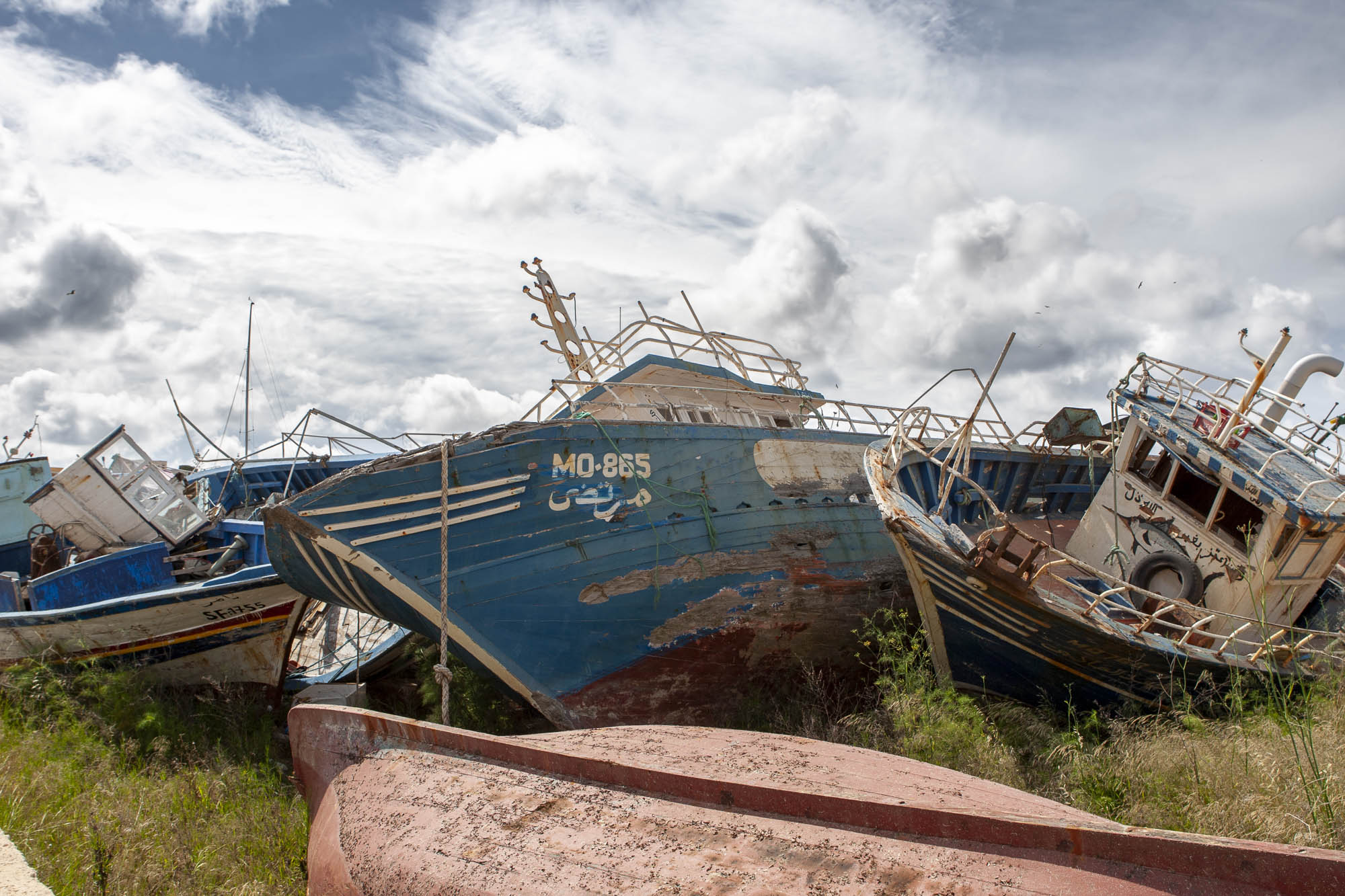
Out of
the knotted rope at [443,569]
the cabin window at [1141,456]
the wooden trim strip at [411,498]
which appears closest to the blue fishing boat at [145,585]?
the wooden trim strip at [411,498]

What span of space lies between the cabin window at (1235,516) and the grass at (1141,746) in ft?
6.42

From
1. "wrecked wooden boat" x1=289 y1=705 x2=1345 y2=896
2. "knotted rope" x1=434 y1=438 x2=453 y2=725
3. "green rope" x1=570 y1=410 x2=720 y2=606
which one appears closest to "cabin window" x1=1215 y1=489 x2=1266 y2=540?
"green rope" x1=570 y1=410 x2=720 y2=606

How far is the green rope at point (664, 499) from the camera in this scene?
845 centimetres

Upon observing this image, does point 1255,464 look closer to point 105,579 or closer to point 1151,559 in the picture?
point 1151,559

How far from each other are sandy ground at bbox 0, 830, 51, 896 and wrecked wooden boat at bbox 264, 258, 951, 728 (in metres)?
2.79

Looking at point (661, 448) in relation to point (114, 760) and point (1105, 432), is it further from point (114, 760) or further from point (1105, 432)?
point (1105, 432)

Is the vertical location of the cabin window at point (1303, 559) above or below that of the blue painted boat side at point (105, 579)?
above

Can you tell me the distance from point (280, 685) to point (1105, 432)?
12.4m

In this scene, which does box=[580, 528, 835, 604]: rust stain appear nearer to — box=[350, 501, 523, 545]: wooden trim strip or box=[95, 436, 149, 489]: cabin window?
box=[350, 501, 523, 545]: wooden trim strip

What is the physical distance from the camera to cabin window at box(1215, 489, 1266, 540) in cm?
877

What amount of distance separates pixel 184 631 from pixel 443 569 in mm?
4517

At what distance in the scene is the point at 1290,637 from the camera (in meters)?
7.91

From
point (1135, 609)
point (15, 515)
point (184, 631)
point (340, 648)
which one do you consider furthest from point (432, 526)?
point (15, 515)

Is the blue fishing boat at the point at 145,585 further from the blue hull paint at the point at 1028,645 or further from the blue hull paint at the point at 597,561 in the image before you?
the blue hull paint at the point at 1028,645
